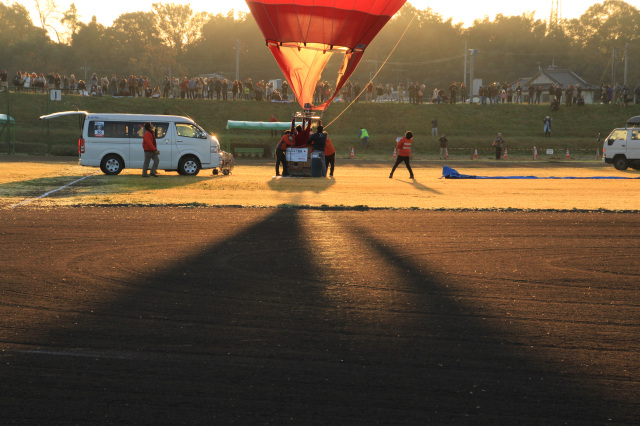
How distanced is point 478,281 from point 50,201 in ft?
37.9

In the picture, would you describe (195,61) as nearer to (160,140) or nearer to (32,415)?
(160,140)

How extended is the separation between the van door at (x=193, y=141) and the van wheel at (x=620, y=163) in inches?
733

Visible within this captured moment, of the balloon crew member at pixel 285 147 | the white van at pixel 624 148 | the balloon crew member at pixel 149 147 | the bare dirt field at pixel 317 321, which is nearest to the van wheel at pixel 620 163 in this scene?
A: the white van at pixel 624 148

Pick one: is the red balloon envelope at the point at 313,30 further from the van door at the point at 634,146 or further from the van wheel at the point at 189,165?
the van door at the point at 634,146

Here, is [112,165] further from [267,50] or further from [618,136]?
[267,50]

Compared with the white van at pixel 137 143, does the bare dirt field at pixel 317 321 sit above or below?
below

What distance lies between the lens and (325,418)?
4629 millimetres

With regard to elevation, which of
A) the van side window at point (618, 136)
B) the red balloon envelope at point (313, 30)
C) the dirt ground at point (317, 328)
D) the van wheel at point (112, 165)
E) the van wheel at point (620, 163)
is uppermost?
the red balloon envelope at point (313, 30)

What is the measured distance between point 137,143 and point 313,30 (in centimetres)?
710

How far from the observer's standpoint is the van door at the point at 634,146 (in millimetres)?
31688

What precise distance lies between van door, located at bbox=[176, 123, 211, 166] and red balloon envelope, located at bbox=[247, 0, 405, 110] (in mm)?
3843

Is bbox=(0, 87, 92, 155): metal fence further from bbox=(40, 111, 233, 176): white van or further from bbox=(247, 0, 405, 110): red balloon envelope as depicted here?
bbox=(247, 0, 405, 110): red balloon envelope

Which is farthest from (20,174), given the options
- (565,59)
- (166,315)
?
(565,59)

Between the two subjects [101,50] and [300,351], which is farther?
[101,50]
